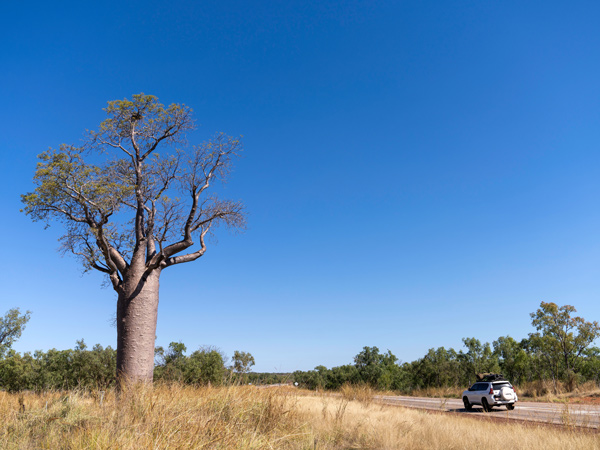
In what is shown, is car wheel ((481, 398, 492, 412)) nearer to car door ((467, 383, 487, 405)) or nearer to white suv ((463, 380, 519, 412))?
white suv ((463, 380, 519, 412))

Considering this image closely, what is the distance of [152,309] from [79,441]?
7.05 meters

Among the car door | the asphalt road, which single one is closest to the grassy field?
the asphalt road

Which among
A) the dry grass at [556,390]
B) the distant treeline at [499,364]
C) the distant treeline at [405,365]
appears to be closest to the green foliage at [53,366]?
the distant treeline at [405,365]

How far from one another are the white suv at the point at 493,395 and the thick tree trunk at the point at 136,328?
15.1 meters

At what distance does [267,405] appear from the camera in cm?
673

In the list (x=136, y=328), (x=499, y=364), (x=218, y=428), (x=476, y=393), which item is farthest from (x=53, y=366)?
(x=499, y=364)

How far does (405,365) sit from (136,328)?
5115 centimetres

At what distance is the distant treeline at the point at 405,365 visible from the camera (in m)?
28.2

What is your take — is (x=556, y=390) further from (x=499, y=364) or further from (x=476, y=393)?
(x=499, y=364)

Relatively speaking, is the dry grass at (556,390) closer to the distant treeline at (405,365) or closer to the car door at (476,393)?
the distant treeline at (405,365)

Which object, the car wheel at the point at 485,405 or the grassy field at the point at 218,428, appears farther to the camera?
the car wheel at the point at 485,405

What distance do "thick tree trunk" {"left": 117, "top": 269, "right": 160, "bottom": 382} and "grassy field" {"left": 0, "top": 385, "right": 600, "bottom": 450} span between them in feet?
6.67

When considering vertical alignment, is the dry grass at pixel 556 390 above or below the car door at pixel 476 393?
below

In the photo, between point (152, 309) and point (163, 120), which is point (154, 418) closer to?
point (152, 309)
